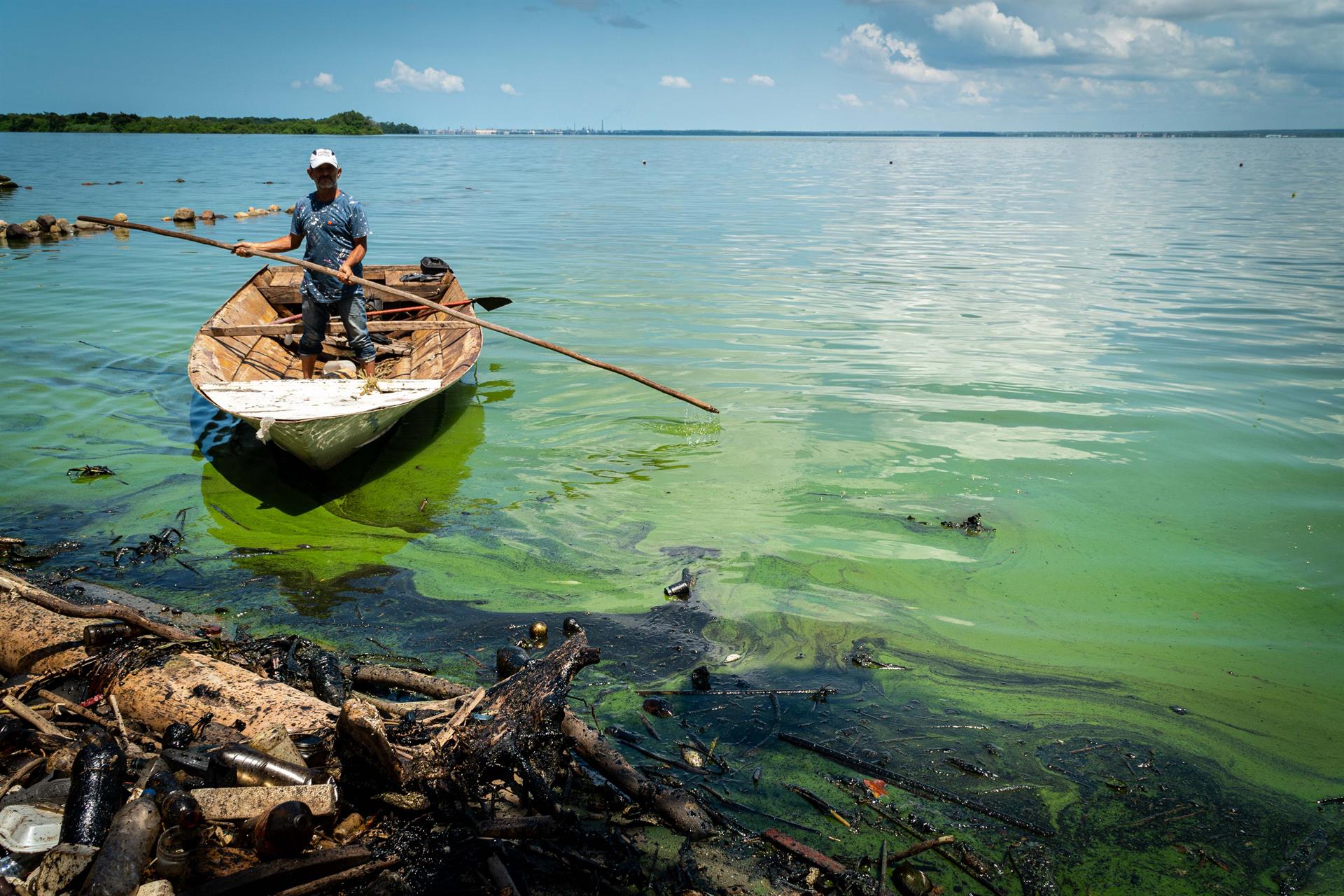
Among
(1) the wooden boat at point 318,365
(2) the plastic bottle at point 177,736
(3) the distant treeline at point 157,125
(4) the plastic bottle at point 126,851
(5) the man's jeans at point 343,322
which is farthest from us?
(3) the distant treeline at point 157,125

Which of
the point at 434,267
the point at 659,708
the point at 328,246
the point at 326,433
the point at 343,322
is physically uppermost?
the point at 328,246

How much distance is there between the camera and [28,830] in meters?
3.10

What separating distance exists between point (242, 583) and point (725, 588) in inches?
141

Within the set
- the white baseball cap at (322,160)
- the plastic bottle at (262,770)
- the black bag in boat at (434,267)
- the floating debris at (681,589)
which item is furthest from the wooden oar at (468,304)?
the plastic bottle at (262,770)

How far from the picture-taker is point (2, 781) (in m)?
3.34

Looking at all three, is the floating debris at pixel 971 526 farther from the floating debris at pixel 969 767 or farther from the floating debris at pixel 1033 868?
the floating debris at pixel 1033 868

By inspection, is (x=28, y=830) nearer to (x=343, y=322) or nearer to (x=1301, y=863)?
(x=1301, y=863)

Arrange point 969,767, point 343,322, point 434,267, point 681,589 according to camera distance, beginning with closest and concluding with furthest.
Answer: point 969,767
point 681,589
point 343,322
point 434,267

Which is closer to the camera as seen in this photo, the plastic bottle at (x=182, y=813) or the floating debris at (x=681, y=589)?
the plastic bottle at (x=182, y=813)

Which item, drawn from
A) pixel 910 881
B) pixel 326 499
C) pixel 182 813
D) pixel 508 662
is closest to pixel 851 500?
pixel 508 662

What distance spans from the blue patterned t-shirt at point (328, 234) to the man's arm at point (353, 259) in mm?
38

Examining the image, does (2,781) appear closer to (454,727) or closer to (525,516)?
(454,727)

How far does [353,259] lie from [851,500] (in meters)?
5.52

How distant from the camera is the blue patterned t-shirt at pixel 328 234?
830 cm
